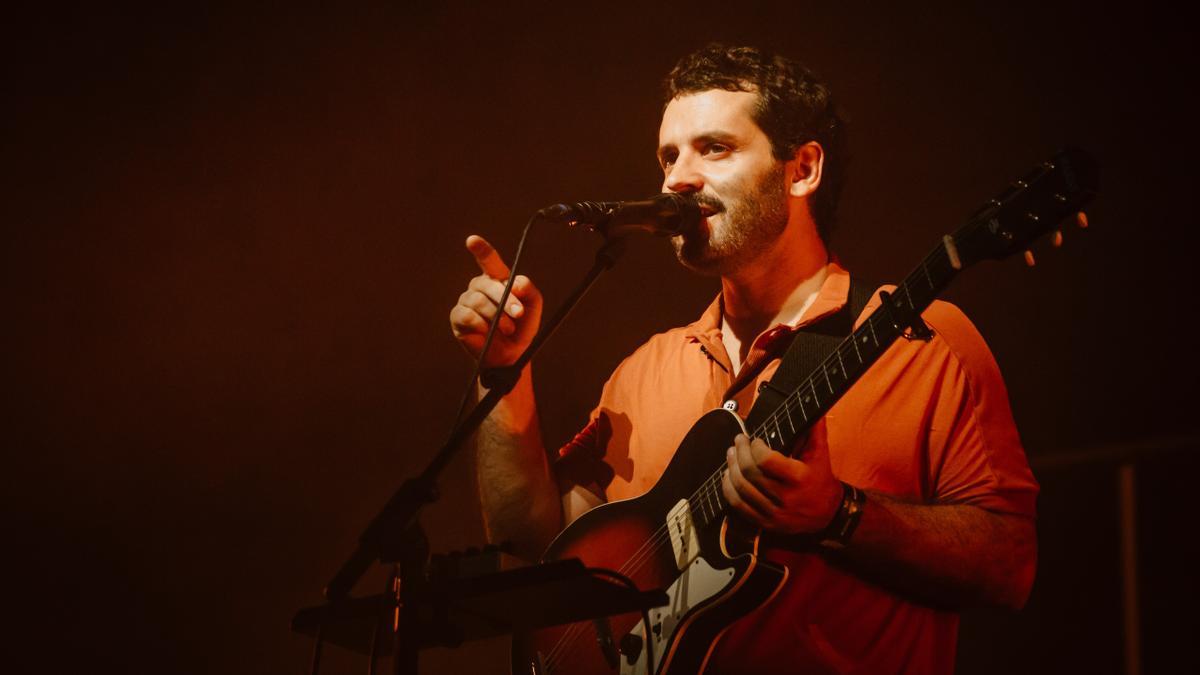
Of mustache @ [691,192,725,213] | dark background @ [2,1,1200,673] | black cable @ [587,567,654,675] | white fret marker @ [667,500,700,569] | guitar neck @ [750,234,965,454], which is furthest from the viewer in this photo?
dark background @ [2,1,1200,673]

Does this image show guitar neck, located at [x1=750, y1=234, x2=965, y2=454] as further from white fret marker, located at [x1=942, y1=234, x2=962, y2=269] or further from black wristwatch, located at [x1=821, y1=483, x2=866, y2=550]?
black wristwatch, located at [x1=821, y1=483, x2=866, y2=550]

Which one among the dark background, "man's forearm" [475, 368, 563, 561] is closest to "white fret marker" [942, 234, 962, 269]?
"man's forearm" [475, 368, 563, 561]

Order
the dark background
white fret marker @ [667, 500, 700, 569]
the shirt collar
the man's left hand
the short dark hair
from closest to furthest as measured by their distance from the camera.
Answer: the man's left hand < white fret marker @ [667, 500, 700, 569] < the shirt collar < the short dark hair < the dark background

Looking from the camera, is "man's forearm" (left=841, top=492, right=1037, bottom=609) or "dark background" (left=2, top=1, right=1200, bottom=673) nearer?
"man's forearm" (left=841, top=492, right=1037, bottom=609)

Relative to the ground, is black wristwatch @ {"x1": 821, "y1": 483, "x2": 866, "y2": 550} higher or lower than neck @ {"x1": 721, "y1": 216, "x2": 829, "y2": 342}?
lower

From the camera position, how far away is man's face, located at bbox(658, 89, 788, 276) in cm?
241

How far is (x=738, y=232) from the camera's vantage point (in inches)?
94.7

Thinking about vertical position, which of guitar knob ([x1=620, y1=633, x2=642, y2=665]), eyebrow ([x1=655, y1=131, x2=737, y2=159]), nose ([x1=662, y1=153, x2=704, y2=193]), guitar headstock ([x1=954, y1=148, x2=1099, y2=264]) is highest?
eyebrow ([x1=655, y1=131, x2=737, y2=159])

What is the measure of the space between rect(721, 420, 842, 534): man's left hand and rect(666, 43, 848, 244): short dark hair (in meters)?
1.03

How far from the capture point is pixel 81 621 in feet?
10.7

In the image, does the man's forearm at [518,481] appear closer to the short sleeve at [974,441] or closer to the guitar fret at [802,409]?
the guitar fret at [802,409]

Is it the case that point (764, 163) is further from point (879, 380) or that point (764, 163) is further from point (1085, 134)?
point (1085, 134)

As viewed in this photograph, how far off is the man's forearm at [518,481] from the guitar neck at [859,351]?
69cm

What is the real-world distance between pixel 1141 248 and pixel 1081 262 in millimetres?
167
